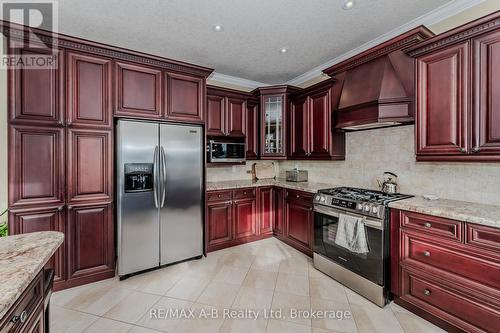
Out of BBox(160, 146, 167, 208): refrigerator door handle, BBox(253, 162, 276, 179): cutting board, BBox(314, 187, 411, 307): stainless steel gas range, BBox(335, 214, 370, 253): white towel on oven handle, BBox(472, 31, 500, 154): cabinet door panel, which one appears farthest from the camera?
BBox(253, 162, 276, 179): cutting board

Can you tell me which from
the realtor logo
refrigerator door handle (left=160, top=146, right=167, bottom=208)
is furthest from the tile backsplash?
the realtor logo

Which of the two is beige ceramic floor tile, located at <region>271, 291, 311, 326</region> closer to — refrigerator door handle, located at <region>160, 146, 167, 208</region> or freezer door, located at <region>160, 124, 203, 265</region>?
freezer door, located at <region>160, 124, 203, 265</region>

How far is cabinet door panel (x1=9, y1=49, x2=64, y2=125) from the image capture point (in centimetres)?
214

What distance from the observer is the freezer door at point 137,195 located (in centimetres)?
254

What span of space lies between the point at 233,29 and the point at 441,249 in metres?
2.79

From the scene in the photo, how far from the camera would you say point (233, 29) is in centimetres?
244

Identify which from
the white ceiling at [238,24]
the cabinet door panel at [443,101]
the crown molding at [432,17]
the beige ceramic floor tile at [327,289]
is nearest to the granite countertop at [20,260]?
the white ceiling at [238,24]

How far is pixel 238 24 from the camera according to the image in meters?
2.35

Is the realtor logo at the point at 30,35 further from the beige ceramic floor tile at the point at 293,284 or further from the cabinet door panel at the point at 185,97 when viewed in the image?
the beige ceramic floor tile at the point at 293,284

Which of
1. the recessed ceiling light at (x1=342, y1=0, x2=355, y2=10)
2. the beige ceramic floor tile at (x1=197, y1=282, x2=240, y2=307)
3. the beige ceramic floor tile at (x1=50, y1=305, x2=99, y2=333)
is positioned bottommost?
the beige ceramic floor tile at (x1=50, y1=305, x2=99, y2=333)

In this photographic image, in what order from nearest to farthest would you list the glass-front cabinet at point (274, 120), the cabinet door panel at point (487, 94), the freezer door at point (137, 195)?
the cabinet door panel at point (487, 94)
the freezer door at point (137, 195)
the glass-front cabinet at point (274, 120)

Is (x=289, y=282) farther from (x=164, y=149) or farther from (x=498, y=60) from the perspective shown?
(x=498, y=60)

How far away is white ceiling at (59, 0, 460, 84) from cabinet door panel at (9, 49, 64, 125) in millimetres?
555

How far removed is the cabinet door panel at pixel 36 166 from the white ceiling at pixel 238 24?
118 centimetres
